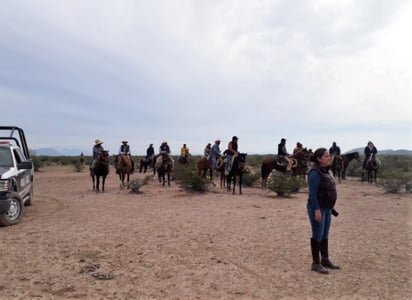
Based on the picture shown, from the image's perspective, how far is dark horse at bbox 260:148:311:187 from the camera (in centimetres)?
1812

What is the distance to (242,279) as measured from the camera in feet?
17.3

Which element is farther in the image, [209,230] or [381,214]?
[381,214]

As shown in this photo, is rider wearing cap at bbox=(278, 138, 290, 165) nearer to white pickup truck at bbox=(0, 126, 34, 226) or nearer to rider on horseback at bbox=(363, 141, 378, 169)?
rider on horseback at bbox=(363, 141, 378, 169)

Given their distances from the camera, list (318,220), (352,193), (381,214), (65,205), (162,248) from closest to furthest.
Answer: (318,220) < (162,248) < (381,214) < (65,205) < (352,193)

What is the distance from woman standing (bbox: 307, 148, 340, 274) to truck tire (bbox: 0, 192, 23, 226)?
6.72 metres

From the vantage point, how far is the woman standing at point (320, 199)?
5.36m

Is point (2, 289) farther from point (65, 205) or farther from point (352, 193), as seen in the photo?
point (352, 193)

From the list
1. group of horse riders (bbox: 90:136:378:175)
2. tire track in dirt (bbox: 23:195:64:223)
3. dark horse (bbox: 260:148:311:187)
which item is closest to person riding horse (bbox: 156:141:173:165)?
group of horse riders (bbox: 90:136:378:175)

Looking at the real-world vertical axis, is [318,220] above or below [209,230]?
above

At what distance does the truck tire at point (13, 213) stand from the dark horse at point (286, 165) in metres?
12.0

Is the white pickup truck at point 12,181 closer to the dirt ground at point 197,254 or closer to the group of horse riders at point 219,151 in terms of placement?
the dirt ground at point 197,254

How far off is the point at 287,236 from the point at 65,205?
7.69 metres

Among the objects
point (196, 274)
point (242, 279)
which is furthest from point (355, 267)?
point (196, 274)

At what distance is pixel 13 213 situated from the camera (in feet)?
28.6
